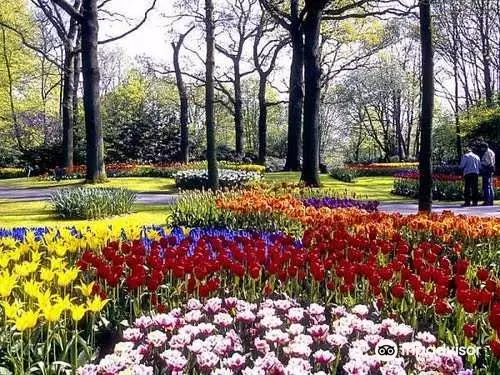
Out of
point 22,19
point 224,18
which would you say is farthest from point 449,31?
point 22,19

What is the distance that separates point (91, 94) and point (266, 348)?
22.9 metres

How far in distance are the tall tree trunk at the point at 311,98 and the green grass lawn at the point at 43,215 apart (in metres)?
6.70

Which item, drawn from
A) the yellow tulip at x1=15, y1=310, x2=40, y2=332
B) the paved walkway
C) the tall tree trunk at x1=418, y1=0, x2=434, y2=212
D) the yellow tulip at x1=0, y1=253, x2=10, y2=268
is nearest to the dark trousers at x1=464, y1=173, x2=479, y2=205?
the paved walkway

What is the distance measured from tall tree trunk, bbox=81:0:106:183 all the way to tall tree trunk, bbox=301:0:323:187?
837 cm

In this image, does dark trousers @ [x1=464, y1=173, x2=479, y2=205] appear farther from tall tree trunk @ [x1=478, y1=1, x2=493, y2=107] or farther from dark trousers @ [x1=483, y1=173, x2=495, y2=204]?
tall tree trunk @ [x1=478, y1=1, x2=493, y2=107]

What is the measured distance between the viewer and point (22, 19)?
42844 millimetres

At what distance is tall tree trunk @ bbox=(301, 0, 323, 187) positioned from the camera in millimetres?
22234

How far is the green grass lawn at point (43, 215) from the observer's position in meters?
13.6

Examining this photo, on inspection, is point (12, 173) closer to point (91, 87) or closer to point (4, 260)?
point (91, 87)

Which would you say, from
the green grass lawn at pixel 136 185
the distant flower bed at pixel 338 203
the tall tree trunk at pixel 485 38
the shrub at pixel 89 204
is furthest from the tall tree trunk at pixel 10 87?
the distant flower bed at pixel 338 203

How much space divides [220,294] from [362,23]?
36290 mm

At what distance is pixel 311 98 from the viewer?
22703 millimetres

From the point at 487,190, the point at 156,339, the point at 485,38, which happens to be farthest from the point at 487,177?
the point at 485,38

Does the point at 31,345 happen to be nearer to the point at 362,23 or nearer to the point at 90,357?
Result: the point at 90,357
